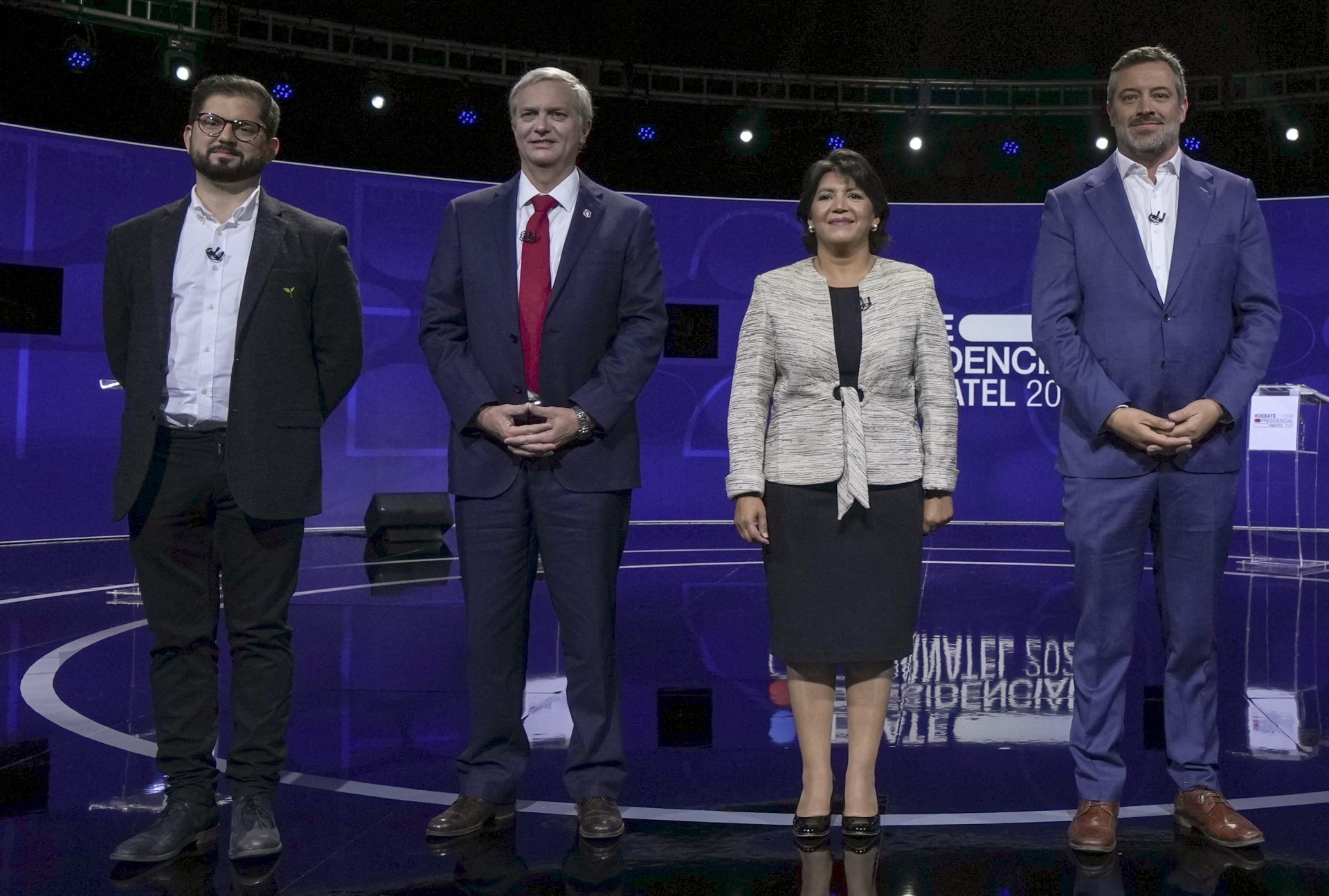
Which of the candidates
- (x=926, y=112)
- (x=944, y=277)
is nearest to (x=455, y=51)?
(x=926, y=112)

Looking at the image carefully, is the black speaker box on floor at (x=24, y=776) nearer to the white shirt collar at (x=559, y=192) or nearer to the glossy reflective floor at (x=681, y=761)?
the glossy reflective floor at (x=681, y=761)

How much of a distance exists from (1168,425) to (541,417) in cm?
139

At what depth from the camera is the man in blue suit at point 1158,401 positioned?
270cm

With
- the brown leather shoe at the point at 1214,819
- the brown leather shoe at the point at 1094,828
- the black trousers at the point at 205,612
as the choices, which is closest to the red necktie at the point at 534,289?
the black trousers at the point at 205,612

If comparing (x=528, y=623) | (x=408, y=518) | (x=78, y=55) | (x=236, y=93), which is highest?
(x=78, y=55)

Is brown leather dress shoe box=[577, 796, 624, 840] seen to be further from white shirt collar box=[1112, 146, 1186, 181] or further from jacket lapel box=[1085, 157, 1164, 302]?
white shirt collar box=[1112, 146, 1186, 181]

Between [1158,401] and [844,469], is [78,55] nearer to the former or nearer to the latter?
[844,469]

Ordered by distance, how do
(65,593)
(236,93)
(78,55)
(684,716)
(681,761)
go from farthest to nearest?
(78,55)
(65,593)
(684,716)
(681,761)
(236,93)

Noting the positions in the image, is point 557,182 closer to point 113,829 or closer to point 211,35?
point 113,829

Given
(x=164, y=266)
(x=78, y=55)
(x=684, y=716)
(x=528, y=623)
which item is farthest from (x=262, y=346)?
(x=78, y=55)

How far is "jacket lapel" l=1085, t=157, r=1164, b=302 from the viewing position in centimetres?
275

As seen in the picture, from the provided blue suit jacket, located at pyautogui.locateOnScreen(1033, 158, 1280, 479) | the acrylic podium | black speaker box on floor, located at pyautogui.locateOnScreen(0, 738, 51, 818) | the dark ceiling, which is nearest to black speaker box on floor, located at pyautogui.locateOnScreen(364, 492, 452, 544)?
the dark ceiling

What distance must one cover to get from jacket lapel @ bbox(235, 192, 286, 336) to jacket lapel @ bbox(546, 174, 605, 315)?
625 mm

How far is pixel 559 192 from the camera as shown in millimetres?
2873
